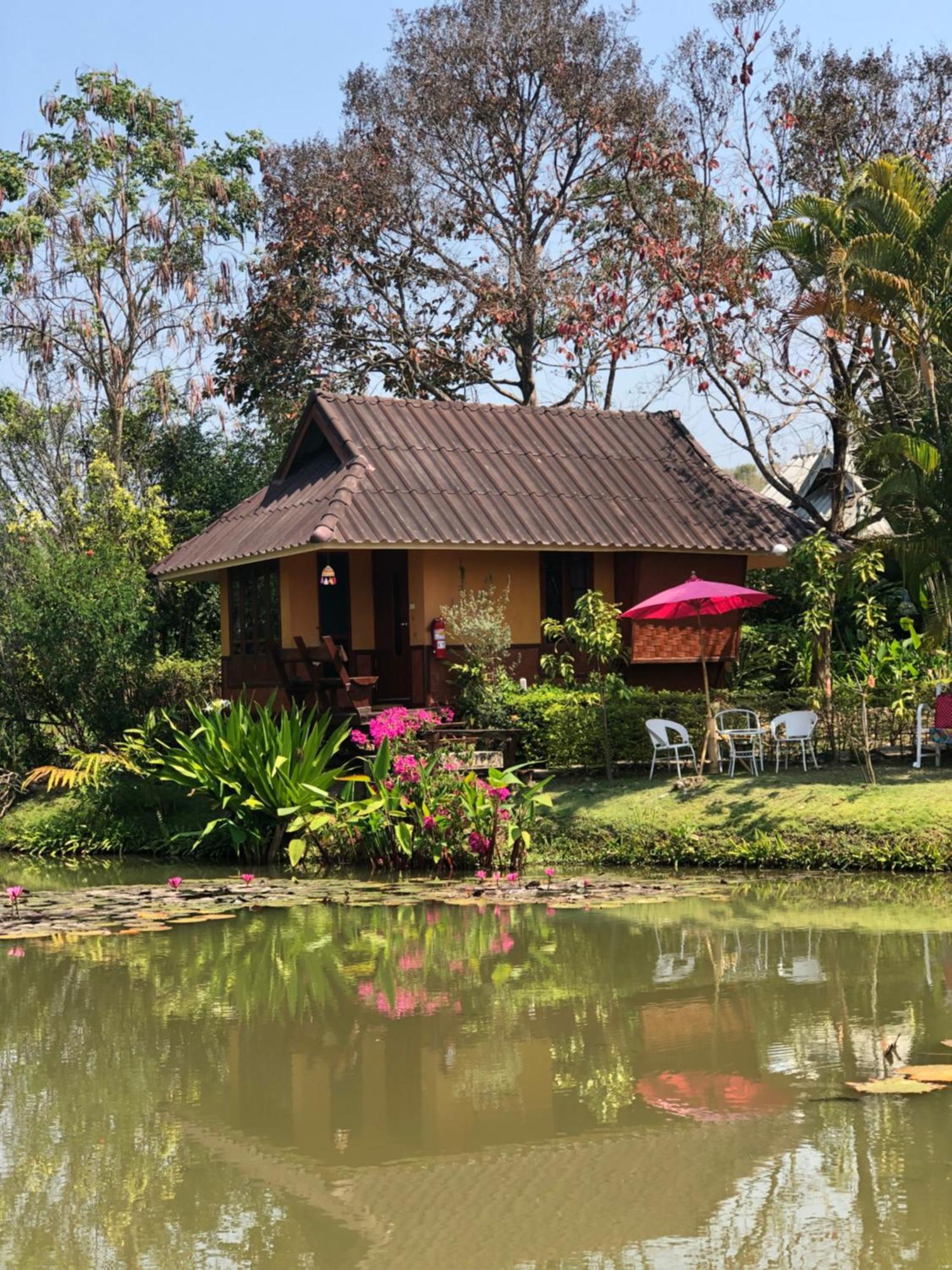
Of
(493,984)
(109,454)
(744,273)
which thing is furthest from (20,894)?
(109,454)

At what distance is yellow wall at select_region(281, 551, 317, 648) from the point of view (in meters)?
21.6

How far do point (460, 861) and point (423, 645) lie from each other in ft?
17.2

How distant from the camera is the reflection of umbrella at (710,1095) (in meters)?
7.05

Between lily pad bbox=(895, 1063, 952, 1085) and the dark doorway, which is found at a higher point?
the dark doorway

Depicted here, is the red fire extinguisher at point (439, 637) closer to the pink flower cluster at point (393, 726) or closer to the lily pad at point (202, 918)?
A: the pink flower cluster at point (393, 726)

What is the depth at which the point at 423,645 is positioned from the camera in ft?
68.0

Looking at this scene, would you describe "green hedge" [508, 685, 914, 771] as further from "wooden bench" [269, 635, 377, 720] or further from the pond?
the pond

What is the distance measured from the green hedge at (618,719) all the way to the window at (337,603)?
4.04m

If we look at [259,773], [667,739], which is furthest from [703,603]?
[259,773]

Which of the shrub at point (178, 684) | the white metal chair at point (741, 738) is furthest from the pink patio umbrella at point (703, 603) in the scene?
the shrub at point (178, 684)

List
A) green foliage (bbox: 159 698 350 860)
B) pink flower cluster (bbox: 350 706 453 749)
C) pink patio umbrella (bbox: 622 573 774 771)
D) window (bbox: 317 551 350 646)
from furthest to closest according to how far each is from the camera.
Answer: window (bbox: 317 551 350 646) → pink patio umbrella (bbox: 622 573 774 771) → pink flower cluster (bbox: 350 706 453 749) → green foliage (bbox: 159 698 350 860)

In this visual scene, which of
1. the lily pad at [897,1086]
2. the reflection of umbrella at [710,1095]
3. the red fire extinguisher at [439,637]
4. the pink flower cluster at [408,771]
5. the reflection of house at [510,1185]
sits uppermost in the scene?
the red fire extinguisher at [439,637]

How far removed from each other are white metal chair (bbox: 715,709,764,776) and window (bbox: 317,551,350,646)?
6151mm

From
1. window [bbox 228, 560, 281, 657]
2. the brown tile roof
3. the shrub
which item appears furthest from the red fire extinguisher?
the shrub
